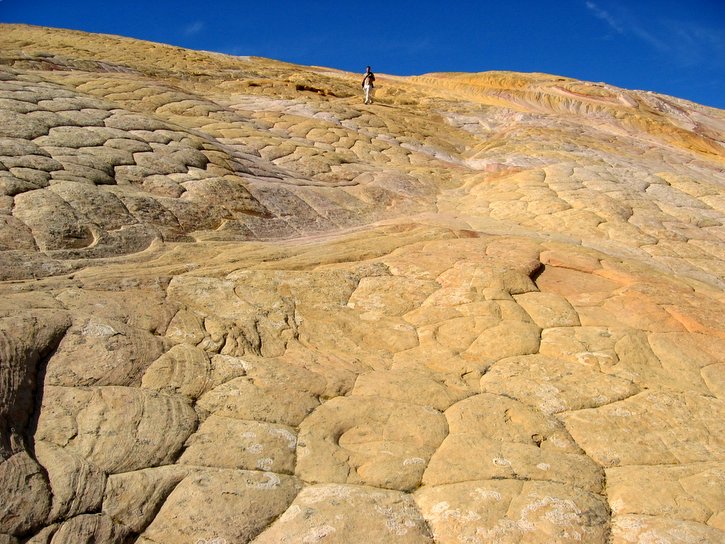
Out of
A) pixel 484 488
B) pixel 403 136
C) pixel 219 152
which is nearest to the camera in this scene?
pixel 484 488

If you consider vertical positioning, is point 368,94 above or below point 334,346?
above

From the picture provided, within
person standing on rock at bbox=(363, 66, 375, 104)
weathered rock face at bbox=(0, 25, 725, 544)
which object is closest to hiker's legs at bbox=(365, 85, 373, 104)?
person standing on rock at bbox=(363, 66, 375, 104)

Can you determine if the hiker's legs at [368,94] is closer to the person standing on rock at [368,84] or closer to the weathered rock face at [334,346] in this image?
the person standing on rock at [368,84]

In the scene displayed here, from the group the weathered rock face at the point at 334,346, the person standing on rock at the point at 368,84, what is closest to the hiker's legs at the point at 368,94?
the person standing on rock at the point at 368,84

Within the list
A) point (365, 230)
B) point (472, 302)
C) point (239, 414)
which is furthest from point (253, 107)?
point (239, 414)

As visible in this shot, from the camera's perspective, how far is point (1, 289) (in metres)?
3.63

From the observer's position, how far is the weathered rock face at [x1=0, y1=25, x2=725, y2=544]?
93.0 inches

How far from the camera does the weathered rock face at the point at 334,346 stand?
2.36m

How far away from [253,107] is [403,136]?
9.54 ft

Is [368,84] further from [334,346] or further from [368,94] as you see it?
[334,346]

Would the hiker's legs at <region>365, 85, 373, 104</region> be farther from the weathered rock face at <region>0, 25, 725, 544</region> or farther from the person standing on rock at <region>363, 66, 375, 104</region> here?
the weathered rock face at <region>0, 25, 725, 544</region>

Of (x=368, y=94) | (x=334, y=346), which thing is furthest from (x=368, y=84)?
(x=334, y=346)

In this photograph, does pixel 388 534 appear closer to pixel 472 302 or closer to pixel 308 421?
pixel 308 421

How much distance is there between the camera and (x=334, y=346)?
3.78 metres
